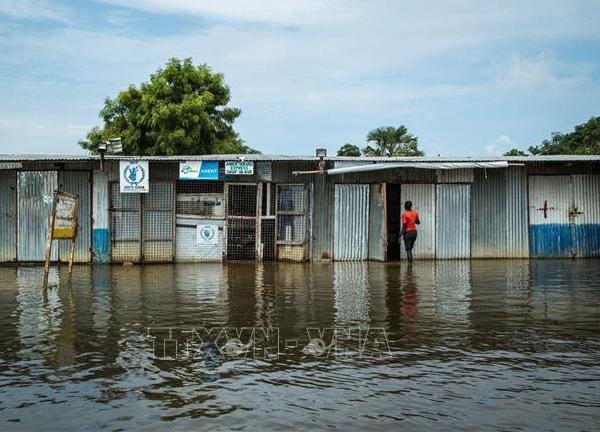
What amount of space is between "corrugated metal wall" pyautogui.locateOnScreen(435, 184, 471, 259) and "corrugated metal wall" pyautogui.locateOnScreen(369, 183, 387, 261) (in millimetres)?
1643

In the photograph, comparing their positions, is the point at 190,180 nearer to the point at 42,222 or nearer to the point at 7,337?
the point at 42,222

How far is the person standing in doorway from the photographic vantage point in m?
16.2

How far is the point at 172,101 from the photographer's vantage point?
28.9 meters

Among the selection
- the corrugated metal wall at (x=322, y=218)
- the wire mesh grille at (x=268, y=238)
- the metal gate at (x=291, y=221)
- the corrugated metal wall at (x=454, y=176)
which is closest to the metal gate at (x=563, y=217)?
the corrugated metal wall at (x=454, y=176)

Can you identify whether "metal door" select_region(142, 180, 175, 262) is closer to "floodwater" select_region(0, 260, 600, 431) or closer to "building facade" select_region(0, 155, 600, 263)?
"building facade" select_region(0, 155, 600, 263)

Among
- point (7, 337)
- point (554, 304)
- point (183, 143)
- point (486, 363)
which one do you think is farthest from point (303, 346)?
point (183, 143)


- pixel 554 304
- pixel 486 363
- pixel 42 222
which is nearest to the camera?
pixel 486 363

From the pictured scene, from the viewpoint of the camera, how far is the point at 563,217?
58.1 ft

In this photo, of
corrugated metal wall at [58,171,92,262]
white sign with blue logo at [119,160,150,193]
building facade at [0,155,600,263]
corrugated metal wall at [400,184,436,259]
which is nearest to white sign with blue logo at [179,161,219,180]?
building facade at [0,155,600,263]

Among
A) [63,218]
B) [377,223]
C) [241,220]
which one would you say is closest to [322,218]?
[377,223]

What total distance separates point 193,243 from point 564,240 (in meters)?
10.4

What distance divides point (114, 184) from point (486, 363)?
1327 centimetres

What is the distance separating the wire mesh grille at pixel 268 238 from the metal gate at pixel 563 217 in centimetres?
724

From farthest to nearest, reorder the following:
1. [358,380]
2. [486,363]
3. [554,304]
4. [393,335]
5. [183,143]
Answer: [183,143] < [554,304] < [393,335] < [486,363] < [358,380]
